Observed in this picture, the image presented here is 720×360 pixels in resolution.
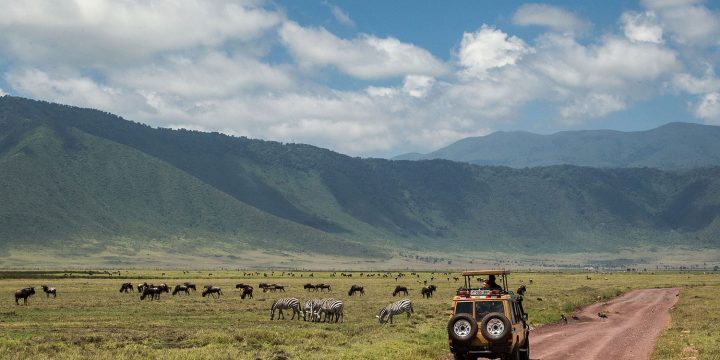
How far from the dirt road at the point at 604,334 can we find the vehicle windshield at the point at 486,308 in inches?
217

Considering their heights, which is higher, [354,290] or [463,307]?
[463,307]

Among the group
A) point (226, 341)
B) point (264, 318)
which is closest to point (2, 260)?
point (264, 318)

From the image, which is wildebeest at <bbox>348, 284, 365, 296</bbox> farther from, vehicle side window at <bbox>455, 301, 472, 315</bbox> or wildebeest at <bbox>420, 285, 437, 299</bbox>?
vehicle side window at <bbox>455, 301, 472, 315</bbox>

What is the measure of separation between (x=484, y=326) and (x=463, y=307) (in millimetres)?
1231

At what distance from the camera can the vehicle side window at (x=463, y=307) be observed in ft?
77.7

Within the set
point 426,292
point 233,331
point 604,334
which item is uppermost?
point 426,292

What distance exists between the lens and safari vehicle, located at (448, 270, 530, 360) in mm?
22516

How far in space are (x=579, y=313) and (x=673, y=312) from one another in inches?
Result: 227

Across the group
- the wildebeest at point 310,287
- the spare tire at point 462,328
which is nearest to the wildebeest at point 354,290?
the wildebeest at point 310,287

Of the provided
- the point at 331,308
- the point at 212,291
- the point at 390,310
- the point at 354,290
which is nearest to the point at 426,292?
the point at 354,290

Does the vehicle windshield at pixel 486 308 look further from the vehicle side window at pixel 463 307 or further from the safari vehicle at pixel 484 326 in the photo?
the vehicle side window at pixel 463 307

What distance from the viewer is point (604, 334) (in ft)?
120

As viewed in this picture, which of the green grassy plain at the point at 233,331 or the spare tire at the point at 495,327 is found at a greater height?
the spare tire at the point at 495,327

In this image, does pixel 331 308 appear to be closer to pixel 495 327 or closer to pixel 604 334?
pixel 604 334
